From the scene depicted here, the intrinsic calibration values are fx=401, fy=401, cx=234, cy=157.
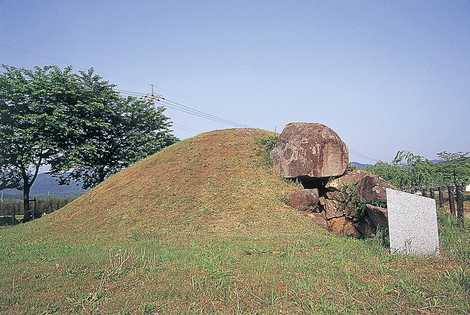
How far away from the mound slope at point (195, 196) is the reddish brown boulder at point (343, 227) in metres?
1.27

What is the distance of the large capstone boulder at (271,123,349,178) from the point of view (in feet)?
43.9

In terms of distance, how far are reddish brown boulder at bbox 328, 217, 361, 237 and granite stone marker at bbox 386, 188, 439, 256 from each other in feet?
11.1

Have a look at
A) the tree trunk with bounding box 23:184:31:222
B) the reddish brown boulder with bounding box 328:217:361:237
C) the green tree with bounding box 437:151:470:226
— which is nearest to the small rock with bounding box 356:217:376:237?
the reddish brown boulder with bounding box 328:217:361:237

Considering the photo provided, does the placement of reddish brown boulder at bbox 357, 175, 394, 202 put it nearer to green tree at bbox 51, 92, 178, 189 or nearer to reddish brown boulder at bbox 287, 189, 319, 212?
reddish brown boulder at bbox 287, 189, 319, 212

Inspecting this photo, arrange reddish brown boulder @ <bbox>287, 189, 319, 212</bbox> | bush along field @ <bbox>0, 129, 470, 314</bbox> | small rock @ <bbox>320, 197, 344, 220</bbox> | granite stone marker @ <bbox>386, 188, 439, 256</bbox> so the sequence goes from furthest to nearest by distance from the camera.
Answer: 1. small rock @ <bbox>320, 197, 344, 220</bbox>
2. reddish brown boulder @ <bbox>287, 189, 319, 212</bbox>
3. granite stone marker @ <bbox>386, 188, 439, 256</bbox>
4. bush along field @ <bbox>0, 129, 470, 314</bbox>

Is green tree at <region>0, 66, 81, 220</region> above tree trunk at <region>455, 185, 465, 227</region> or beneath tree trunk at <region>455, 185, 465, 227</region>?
above

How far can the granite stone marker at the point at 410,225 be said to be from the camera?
8.27 metres

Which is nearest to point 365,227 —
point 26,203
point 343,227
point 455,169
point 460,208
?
point 343,227

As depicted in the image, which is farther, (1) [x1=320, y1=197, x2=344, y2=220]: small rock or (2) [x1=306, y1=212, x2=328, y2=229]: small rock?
(1) [x1=320, y1=197, x2=344, y2=220]: small rock

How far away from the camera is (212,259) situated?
24.8ft

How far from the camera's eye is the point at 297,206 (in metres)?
12.4

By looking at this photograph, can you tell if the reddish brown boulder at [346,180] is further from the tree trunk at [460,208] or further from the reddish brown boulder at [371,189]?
the tree trunk at [460,208]

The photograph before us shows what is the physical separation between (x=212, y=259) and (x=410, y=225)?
4.20m

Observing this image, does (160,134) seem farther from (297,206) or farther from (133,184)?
(297,206)
